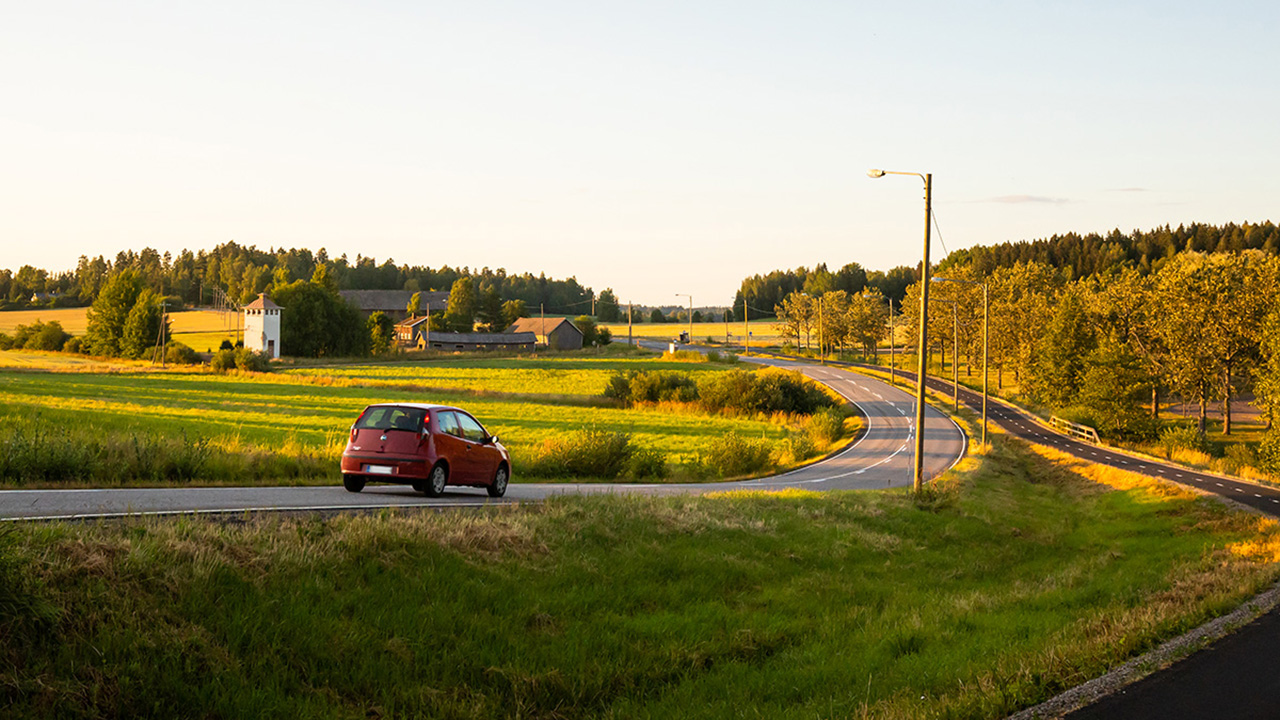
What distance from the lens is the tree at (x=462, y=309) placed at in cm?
15100

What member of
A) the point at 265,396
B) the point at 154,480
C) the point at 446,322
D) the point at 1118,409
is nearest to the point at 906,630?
the point at 154,480

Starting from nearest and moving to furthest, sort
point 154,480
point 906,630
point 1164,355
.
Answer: point 906,630 → point 154,480 → point 1164,355

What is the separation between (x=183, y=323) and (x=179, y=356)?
5847cm

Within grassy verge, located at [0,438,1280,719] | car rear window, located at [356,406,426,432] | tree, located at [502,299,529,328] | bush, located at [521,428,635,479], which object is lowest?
bush, located at [521,428,635,479]

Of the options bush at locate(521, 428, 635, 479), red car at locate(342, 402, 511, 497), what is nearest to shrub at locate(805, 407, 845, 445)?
bush at locate(521, 428, 635, 479)

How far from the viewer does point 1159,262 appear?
15762 centimetres

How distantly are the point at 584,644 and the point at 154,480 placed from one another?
11303 mm

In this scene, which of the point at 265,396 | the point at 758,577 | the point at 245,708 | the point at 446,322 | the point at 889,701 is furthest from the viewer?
the point at 446,322

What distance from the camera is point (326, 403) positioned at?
196 feet

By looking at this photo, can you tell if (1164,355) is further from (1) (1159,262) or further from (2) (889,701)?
(1) (1159,262)

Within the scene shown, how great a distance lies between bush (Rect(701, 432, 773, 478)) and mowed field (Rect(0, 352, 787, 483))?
122 centimetres

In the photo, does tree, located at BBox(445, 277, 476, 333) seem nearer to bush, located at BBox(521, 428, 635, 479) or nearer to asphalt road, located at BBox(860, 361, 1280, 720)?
bush, located at BBox(521, 428, 635, 479)

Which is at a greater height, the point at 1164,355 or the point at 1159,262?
the point at 1159,262

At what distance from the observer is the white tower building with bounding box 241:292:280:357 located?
109 metres
